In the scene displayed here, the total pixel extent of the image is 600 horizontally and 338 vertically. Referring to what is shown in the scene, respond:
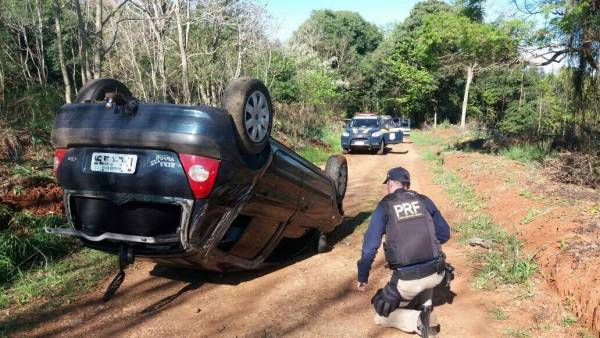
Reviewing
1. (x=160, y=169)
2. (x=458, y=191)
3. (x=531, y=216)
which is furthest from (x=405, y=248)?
(x=458, y=191)

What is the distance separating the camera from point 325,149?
753 inches

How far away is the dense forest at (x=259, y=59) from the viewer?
1074cm

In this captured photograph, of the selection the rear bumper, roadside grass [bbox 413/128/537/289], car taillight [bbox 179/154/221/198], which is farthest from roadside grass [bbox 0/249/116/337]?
roadside grass [bbox 413/128/537/289]

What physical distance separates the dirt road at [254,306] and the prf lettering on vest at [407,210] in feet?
3.94

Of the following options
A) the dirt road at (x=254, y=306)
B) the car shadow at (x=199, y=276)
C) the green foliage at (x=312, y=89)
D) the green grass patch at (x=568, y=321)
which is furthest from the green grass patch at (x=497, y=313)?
the green foliage at (x=312, y=89)

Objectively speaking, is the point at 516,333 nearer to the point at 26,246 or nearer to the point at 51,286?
the point at 51,286

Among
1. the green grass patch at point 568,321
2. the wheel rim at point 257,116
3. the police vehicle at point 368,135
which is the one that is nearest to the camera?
the wheel rim at point 257,116

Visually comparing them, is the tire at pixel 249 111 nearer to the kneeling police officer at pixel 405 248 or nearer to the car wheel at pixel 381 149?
the kneeling police officer at pixel 405 248

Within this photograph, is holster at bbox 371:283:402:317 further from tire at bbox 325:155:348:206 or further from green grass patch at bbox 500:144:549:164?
green grass patch at bbox 500:144:549:164

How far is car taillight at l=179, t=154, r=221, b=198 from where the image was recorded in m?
3.05

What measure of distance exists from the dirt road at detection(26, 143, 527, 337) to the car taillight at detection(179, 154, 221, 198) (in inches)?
54.3

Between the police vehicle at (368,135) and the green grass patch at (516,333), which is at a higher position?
the police vehicle at (368,135)

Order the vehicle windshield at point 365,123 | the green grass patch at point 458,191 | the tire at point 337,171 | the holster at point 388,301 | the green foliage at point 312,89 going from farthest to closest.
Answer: the green foliage at point 312,89
the vehicle windshield at point 365,123
the green grass patch at point 458,191
the tire at point 337,171
the holster at point 388,301

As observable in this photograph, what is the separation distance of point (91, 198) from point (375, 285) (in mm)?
3058
